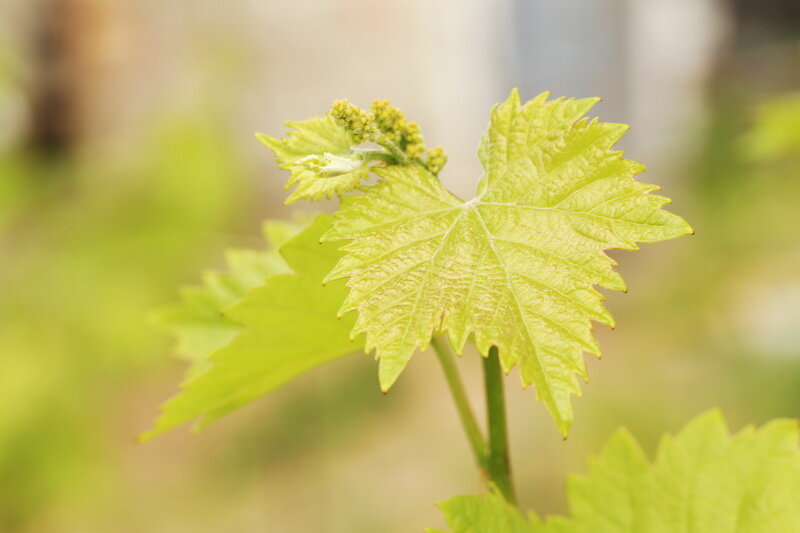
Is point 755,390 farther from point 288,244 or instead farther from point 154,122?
point 154,122

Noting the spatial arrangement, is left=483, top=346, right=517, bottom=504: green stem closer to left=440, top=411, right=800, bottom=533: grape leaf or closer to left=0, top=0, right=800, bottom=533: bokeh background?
left=440, top=411, right=800, bottom=533: grape leaf

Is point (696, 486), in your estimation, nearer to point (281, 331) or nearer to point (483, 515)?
point (483, 515)

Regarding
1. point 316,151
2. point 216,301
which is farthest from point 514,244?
point 216,301

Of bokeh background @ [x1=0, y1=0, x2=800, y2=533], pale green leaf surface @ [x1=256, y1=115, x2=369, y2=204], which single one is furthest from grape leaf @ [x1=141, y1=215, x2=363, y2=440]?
bokeh background @ [x1=0, y1=0, x2=800, y2=533]

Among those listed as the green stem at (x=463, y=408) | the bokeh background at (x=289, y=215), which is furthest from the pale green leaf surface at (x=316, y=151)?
the bokeh background at (x=289, y=215)

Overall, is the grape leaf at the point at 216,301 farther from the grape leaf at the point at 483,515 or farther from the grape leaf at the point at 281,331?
the grape leaf at the point at 483,515

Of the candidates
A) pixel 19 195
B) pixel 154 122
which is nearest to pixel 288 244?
pixel 19 195
